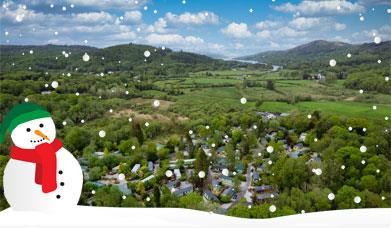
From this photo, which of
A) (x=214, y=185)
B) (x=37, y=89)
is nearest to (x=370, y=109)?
(x=214, y=185)

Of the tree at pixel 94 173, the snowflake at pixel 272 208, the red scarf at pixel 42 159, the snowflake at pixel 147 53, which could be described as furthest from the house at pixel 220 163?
the red scarf at pixel 42 159

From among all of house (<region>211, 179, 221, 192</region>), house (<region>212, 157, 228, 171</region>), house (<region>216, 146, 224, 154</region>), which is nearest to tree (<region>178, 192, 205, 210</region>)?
house (<region>211, 179, 221, 192</region>)

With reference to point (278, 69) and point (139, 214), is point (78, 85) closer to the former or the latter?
point (139, 214)

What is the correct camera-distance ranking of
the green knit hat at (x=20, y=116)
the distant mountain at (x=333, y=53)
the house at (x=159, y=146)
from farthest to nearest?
the house at (x=159, y=146) < the distant mountain at (x=333, y=53) < the green knit hat at (x=20, y=116)

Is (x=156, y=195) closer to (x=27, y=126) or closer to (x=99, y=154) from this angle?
(x=99, y=154)

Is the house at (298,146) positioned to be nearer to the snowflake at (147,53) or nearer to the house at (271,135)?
the house at (271,135)
